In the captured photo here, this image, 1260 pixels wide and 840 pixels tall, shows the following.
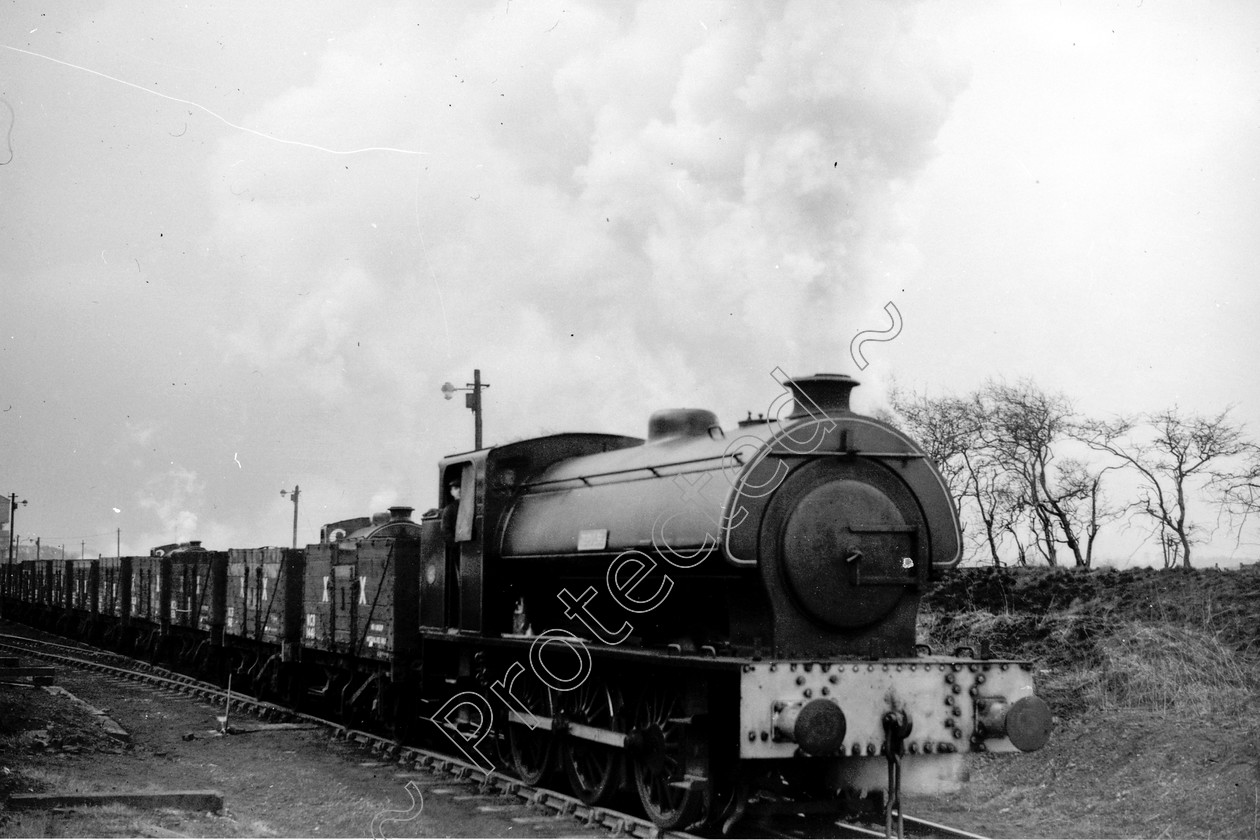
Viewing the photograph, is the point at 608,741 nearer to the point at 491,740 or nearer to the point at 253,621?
the point at 491,740

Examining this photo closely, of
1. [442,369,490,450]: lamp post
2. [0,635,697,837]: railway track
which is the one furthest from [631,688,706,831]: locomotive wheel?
[442,369,490,450]: lamp post

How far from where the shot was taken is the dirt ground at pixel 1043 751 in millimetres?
8820

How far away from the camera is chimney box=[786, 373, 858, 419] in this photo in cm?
804

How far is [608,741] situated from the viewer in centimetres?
887

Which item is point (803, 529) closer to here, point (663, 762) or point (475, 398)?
point (663, 762)

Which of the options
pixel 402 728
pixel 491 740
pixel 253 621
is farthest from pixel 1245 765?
pixel 253 621

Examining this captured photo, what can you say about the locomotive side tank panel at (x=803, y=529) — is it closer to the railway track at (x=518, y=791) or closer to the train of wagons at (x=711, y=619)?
the train of wagons at (x=711, y=619)

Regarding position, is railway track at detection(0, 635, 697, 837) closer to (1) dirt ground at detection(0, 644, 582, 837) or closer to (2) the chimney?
(1) dirt ground at detection(0, 644, 582, 837)

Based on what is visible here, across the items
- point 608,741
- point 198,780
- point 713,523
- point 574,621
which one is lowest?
point 198,780

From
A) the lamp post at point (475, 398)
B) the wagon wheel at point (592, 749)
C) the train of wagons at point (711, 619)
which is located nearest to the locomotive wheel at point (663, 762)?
the train of wagons at point (711, 619)

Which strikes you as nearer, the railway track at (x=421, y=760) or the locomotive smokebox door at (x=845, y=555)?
the locomotive smokebox door at (x=845, y=555)

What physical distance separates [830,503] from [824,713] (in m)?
1.40

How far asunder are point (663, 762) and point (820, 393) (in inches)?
114

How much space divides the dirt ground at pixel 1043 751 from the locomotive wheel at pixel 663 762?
742 mm
